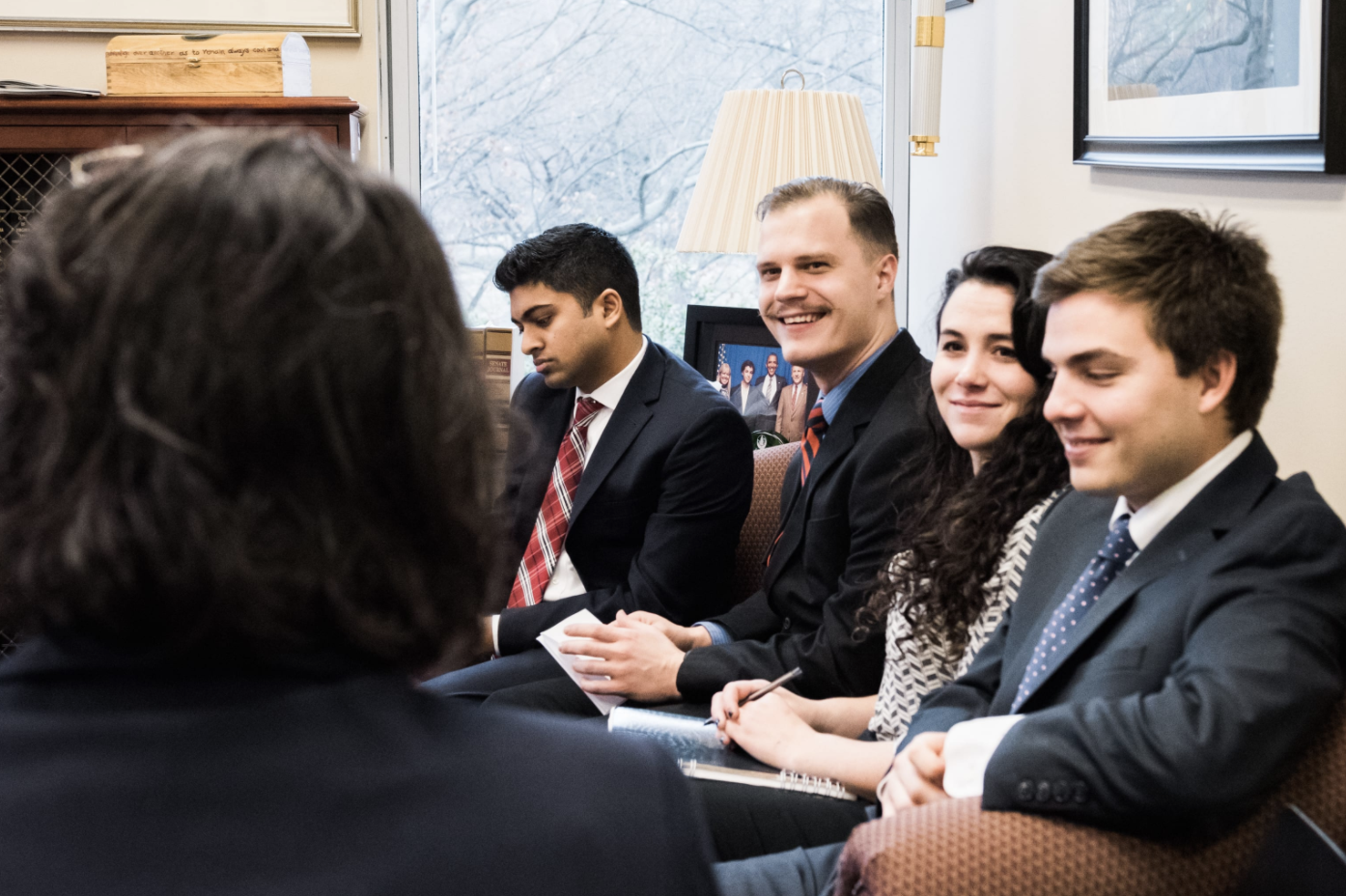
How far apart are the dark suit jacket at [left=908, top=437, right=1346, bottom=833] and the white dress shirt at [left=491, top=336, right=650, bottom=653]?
53.7 inches

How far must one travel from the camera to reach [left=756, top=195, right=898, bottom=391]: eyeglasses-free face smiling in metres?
2.24

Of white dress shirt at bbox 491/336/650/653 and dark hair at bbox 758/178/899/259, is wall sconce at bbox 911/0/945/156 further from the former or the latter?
white dress shirt at bbox 491/336/650/653

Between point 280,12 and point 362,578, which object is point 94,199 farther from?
point 280,12

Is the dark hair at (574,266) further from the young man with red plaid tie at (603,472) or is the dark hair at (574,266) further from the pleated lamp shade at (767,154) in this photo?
the pleated lamp shade at (767,154)

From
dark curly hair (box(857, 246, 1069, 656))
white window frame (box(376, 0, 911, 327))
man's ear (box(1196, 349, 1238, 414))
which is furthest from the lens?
white window frame (box(376, 0, 911, 327))

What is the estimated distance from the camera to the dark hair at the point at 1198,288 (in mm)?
1271

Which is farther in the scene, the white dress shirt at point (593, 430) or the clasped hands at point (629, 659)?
the white dress shirt at point (593, 430)

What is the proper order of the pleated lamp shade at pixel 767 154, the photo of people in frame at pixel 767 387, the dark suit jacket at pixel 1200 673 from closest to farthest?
the dark suit jacket at pixel 1200 673, the pleated lamp shade at pixel 767 154, the photo of people in frame at pixel 767 387

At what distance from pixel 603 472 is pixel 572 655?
45cm

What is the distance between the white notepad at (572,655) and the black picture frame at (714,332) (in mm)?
1085

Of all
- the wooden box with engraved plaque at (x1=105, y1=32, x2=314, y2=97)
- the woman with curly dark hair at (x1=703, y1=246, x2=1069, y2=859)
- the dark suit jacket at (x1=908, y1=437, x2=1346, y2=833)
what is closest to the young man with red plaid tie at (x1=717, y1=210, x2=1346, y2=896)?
the dark suit jacket at (x1=908, y1=437, x2=1346, y2=833)

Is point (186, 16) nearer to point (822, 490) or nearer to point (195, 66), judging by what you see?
point (195, 66)

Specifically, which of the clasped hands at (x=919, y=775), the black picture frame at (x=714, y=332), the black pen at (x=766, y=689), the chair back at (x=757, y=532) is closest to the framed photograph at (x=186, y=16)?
the black picture frame at (x=714, y=332)

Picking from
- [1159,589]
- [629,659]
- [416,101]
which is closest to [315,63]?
[416,101]
